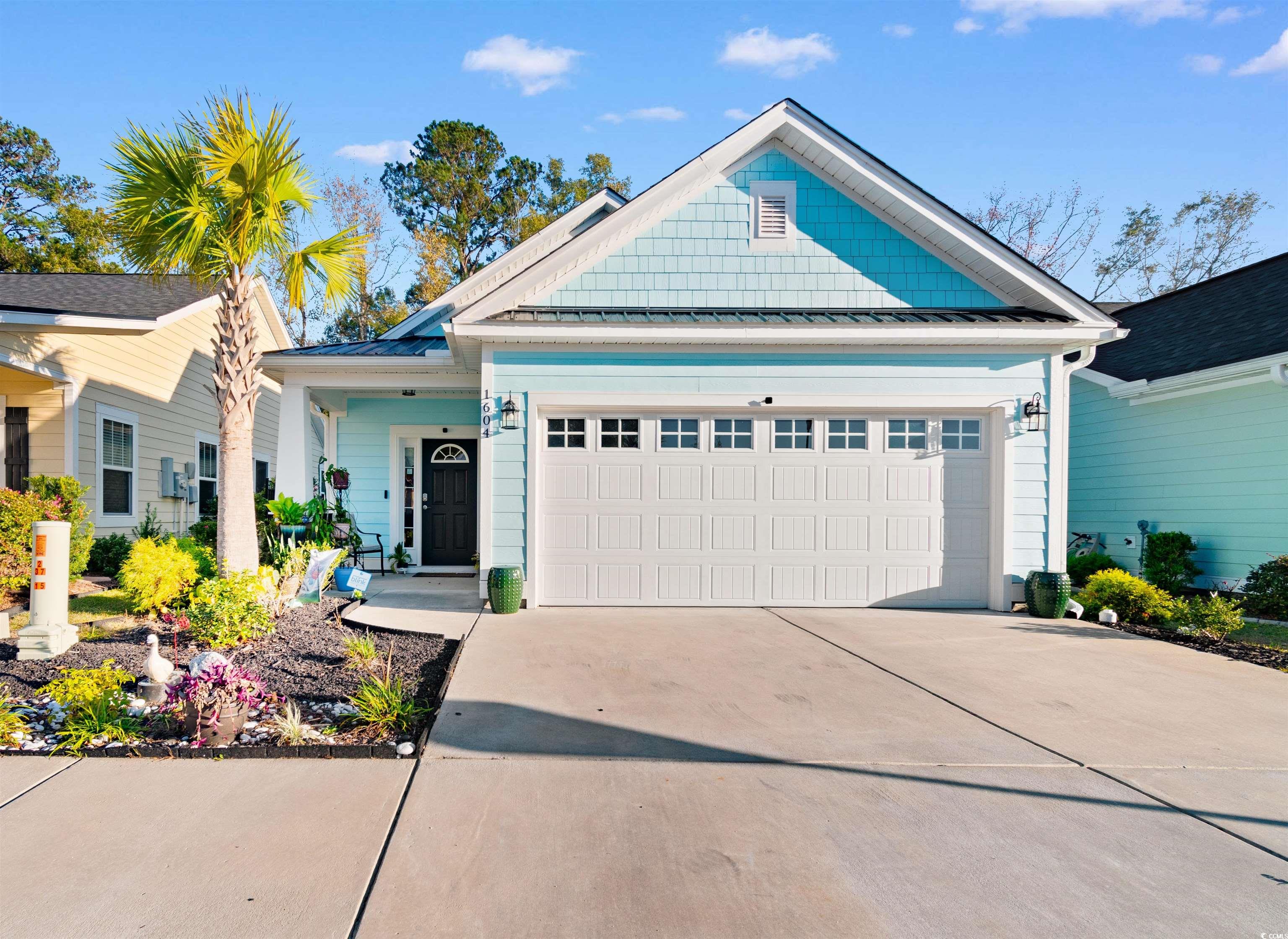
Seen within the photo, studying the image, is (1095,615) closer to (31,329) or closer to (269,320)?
(31,329)

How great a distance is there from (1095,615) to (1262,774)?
505cm

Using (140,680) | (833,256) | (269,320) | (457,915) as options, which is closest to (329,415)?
(269,320)

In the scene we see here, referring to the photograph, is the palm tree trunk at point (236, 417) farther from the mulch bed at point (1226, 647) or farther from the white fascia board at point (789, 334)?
the mulch bed at point (1226, 647)

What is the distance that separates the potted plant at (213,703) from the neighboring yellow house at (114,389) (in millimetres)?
5895

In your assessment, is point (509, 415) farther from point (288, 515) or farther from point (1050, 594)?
point (1050, 594)

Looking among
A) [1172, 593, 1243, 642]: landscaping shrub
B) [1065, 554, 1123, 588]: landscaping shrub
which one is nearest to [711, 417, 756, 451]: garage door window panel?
[1172, 593, 1243, 642]: landscaping shrub

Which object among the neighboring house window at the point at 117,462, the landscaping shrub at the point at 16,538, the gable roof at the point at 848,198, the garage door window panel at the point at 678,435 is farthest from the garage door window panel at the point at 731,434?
the neighboring house window at the point at 117,462

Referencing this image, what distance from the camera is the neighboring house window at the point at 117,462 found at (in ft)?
36.1

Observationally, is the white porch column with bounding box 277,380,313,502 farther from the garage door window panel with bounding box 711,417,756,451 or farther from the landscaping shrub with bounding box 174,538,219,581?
the garage door window panel with bounding box 711,417,756,451

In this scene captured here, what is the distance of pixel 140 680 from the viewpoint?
15.9 ft

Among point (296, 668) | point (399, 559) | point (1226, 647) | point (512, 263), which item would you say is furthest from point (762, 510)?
point (512, 263)

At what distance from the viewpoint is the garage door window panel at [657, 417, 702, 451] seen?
855 centimetres

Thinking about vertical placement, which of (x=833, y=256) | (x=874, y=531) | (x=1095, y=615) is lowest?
(x=1095, y=615)

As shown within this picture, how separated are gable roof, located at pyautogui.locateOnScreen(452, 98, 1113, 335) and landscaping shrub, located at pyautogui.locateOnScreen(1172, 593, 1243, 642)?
329 centimetres
